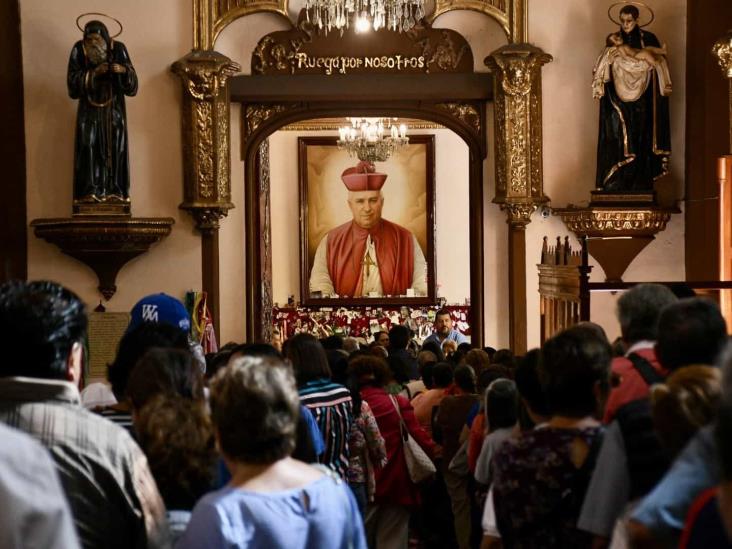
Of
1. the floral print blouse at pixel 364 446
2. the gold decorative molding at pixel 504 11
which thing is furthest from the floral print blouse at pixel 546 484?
the gold decorative molding at pixel 504 11

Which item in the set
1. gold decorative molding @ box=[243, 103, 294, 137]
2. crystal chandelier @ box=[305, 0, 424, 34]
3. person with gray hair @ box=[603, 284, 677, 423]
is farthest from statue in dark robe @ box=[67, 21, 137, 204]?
person with gray hair @ box=[603, 284, 677, 423]

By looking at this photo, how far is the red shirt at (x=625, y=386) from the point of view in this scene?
3732 millimetres

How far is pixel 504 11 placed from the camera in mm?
12945

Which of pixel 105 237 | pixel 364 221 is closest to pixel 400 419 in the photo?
pixel 105 237

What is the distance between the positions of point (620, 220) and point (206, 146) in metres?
4.21

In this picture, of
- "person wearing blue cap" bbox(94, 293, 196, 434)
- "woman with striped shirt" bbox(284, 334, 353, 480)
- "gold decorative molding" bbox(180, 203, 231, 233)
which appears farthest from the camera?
"gold decorative molding" bbox(180, 203, 231, 233)

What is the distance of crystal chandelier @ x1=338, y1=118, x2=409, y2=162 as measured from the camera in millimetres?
18688

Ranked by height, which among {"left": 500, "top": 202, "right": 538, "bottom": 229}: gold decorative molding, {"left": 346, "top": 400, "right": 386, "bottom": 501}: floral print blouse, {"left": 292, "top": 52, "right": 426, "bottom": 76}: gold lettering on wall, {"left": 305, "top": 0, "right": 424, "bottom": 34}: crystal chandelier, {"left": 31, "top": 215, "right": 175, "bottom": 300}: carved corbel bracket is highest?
{"left": 305, "top": 0, "right": 424, "bottom": 34}: crystal chandelier

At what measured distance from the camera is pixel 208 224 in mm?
12812

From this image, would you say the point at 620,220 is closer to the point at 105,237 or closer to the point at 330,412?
the point at 105,237

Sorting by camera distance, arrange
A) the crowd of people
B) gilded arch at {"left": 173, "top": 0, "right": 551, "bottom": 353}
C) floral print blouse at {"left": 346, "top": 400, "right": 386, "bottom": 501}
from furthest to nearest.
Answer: gilded arch at {"left": 173, "top": 0, "right": 551, "bottom": 353} < floral print blouse at {"left": 346, "top": 400, "right": 386, "bottom": 501} < the crowd of people

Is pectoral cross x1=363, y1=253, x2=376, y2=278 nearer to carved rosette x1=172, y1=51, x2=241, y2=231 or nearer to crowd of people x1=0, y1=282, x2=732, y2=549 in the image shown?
carved rosette x1=172, y1=51, x2=241, y2=231

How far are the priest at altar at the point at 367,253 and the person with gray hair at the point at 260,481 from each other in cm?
1711

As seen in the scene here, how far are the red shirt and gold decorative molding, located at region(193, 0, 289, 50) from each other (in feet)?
31.5
